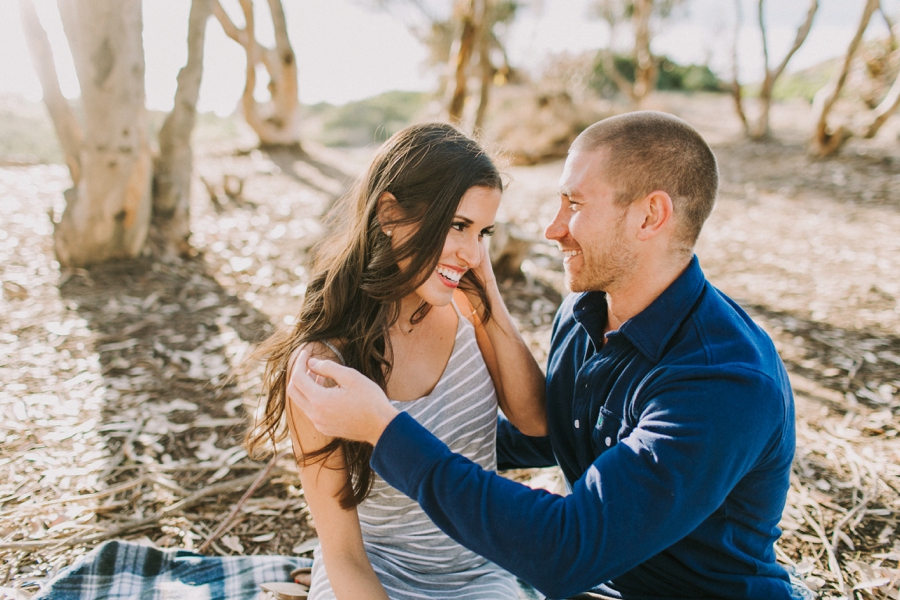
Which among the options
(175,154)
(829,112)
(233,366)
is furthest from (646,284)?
(829,112)

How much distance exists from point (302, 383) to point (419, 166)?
78cm

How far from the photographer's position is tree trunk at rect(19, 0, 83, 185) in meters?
5.23

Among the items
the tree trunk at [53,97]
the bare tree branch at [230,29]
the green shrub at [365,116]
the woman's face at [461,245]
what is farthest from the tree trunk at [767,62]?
the green shrub at [365,116]

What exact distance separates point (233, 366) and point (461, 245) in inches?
113

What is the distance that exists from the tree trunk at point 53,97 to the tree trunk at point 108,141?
0.13 meters

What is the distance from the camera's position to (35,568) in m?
2.50

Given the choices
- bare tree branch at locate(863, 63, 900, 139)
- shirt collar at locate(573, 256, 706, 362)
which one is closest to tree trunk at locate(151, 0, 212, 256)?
shirt collar at locate(573, 256, 706, 362)

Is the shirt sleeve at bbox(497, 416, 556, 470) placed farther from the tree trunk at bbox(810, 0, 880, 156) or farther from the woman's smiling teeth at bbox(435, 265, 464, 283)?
the tree trunk at bbox(810, 0, 880, 156)

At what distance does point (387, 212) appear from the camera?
2025 millimetres

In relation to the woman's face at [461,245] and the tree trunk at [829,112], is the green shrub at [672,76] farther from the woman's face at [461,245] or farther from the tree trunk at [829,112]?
the woman's face at [461,245]

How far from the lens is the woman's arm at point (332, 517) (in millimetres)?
1821

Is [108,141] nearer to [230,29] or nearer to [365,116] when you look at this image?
[230,29]

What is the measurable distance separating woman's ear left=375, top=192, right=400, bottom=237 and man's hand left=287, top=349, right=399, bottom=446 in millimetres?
555

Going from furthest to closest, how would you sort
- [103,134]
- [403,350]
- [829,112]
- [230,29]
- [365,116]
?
1. [365,116]
2. [230,29]
3. [829,112]
4. [103,134]
5. [403,350]
